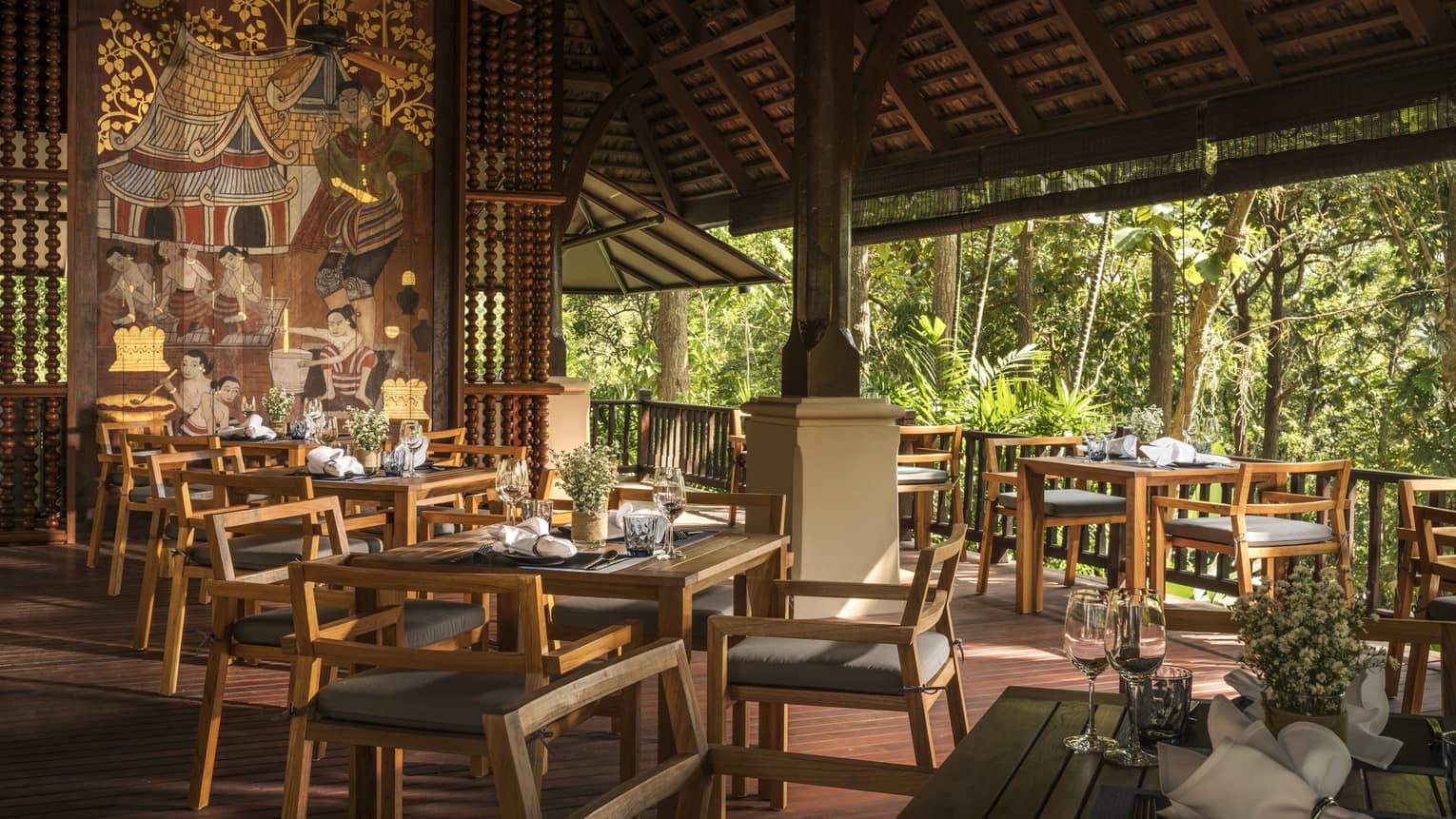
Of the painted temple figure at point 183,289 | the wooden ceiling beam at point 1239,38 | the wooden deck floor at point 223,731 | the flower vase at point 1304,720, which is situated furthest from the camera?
the painted temple figure at point 183,289

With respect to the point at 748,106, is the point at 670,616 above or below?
below

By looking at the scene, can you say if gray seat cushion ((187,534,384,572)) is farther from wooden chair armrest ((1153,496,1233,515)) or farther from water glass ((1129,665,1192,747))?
wooden chair armrest ((1153,496,1233,515))

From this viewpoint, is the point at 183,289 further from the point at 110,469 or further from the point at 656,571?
the point at 656,571

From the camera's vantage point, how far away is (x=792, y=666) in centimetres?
328

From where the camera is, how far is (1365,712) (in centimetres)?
193

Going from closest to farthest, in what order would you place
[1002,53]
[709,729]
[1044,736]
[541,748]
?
[1044,736]
[541,748]
[709,729]
[1002,53]

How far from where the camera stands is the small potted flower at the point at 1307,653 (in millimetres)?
1781

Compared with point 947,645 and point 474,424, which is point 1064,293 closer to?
point 474,424

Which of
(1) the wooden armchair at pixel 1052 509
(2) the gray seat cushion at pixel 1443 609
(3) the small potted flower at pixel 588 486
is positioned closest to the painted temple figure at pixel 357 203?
(1) the wooden armchair at pixel 1052 509

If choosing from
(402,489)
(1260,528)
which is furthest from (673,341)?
(402,489)

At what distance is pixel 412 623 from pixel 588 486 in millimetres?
627

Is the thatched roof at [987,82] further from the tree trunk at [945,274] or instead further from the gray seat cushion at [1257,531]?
the tree trunk at [945,274]

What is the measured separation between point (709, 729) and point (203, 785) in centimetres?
148

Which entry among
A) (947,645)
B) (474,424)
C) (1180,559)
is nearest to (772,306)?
(474,424)
